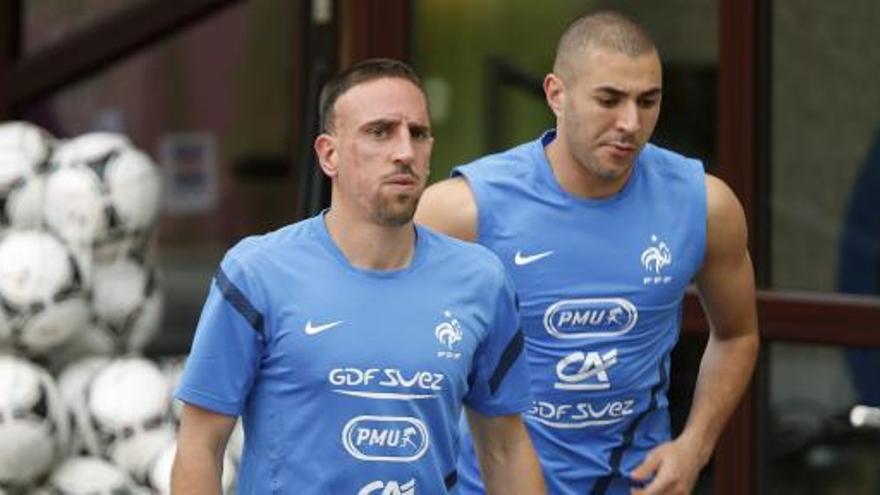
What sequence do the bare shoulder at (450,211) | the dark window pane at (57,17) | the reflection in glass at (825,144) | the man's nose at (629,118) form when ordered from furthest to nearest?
the dark window pane at (57,17)
the reflection in glass at (825,144)
the bare shoulder at (450,211)
the man's nose at (629,118)

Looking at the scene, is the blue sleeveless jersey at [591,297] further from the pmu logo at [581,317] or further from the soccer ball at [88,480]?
the soccer ball at [88,480]

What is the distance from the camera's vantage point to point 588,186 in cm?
532

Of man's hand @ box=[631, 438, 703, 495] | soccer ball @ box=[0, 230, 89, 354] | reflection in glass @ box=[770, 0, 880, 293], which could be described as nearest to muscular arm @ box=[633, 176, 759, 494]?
man's hand @ box=[631, 438, 703, 495]

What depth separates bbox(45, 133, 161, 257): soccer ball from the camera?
754cm

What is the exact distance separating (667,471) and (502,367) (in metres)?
0.81

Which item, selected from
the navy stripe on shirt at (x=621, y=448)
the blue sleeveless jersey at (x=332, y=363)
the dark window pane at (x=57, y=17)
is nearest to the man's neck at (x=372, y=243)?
the blue sleeveless jersey at (x=332, y=363)

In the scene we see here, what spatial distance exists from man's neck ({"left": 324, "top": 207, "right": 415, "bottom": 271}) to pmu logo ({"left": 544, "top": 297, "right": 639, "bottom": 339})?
0.81 meters

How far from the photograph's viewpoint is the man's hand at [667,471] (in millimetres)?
5277

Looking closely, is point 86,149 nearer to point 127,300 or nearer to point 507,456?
point 127,300

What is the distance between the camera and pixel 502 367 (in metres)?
4.62

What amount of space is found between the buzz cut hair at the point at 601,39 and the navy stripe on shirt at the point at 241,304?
1.17 meters

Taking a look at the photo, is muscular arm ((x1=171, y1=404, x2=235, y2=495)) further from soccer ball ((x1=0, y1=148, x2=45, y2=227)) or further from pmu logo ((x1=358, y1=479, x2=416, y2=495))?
soccer ball ((x1=0, y1=148, x2=45, y2=227))

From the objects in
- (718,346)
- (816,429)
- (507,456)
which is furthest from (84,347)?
(507,456)

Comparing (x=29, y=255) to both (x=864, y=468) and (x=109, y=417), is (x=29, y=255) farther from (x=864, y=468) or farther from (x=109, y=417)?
(x=864, y=468)
